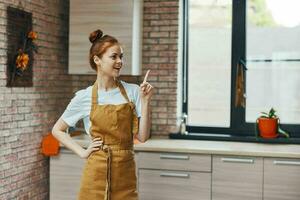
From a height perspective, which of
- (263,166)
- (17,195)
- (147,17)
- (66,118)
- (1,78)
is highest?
(147,17)

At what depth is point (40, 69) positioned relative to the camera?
183 inches

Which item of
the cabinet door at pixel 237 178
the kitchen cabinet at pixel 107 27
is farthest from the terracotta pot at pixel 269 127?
the kitchen cabinet at pixel 107 27

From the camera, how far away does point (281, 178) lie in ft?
13.6

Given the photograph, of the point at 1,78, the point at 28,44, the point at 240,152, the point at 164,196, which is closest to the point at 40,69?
the point at 28,44

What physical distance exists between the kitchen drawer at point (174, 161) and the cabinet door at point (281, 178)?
1.60 feet

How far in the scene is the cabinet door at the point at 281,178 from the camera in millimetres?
4109

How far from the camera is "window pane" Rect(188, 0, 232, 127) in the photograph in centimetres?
508

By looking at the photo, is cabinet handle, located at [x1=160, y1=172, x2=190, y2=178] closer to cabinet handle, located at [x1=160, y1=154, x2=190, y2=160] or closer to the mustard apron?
cabinet handle, located at [x1=160, y1=154, x2=190, y2=160]

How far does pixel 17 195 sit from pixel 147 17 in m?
2.09

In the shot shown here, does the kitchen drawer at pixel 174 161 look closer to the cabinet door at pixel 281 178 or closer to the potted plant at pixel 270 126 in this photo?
the cabinet door at pixel 281 178

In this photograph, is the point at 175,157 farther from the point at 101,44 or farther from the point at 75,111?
the point at 101,44

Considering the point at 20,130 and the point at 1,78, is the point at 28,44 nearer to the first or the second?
the point at 1,78

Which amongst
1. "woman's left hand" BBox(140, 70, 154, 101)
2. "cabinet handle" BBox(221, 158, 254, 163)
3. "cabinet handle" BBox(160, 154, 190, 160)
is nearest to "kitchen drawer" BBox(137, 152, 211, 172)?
"cabinet handle" BBox(160, 154, 190, 160)

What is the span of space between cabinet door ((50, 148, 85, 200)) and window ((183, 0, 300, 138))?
1231 millimetres
